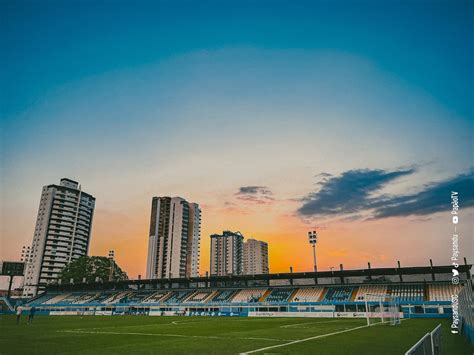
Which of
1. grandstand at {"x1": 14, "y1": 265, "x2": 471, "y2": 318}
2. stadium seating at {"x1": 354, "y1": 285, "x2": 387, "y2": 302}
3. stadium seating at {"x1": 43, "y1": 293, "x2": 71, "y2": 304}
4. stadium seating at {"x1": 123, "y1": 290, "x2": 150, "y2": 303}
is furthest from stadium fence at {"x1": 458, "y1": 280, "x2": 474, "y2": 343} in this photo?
stadium seating at {"x1": 43, "y1": 293, "x2": 71, "y2": 304}

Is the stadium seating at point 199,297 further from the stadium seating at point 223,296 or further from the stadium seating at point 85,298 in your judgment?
the stadium seating at point 85,298

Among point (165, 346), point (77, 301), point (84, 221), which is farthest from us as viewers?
point (84, 221)

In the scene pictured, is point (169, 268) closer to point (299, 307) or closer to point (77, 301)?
point (77, 301)

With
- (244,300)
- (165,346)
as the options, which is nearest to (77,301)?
(244,300)

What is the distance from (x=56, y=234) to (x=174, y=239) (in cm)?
5614

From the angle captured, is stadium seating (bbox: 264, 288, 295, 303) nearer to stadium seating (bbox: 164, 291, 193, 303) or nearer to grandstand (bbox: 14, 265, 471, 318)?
grandstand (bbox: 14, 265, 471, 318)

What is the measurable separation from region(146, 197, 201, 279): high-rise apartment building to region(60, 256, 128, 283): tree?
49.3 m

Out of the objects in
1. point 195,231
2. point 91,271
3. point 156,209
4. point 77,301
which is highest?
point 156,209

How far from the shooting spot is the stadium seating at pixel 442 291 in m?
55.1

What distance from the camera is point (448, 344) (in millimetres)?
20516

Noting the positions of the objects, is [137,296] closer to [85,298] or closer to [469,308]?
[85,298]

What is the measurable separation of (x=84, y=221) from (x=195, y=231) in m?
57.3

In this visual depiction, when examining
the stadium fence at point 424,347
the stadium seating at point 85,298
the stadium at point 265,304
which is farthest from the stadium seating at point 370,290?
the stadium seating at point 85,298

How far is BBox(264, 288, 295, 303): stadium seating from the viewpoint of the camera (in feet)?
229
